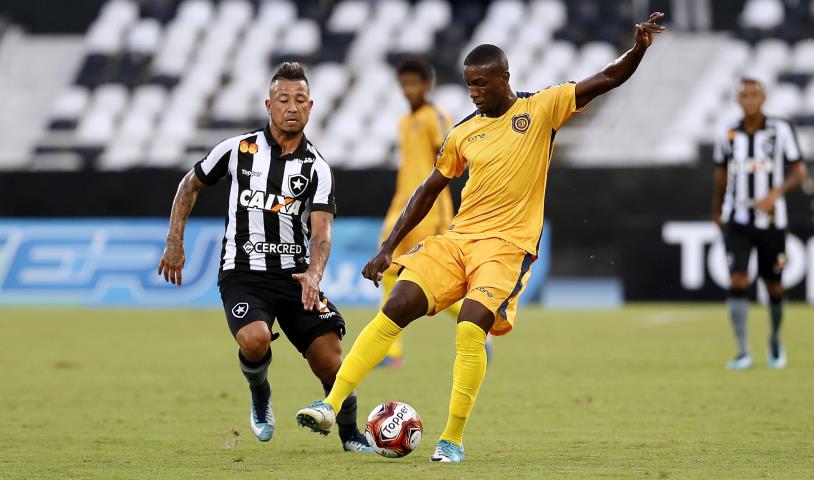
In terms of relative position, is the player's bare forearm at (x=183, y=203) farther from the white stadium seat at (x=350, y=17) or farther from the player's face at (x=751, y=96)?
the white stadium seat at (x=350, y=17)

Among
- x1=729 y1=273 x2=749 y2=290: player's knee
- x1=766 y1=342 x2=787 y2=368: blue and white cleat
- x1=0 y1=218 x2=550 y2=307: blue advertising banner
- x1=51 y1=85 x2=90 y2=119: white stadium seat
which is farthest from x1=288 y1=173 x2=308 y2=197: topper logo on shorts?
x1=51 y1=85 x2=90 y2=119: white stadium seat

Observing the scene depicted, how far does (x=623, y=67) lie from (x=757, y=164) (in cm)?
584

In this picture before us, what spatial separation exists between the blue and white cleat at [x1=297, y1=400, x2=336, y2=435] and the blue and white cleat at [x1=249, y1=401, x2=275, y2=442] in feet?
2.97

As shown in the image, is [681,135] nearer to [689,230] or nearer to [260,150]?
[689,230]

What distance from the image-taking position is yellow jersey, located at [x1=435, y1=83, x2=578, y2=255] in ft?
22.4

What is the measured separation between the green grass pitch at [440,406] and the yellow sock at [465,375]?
0.23 m

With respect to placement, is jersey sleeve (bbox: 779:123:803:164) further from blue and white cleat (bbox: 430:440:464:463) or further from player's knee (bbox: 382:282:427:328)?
blue and white cleat (bbox: 430:440:464:463)

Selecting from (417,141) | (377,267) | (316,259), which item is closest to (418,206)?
(377,267)

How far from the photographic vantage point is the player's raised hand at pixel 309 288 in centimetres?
676

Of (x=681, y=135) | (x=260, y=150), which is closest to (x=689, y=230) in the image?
(x=681, y=135)

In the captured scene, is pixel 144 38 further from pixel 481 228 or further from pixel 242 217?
pixel 481 228

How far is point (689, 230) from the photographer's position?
61.0ft

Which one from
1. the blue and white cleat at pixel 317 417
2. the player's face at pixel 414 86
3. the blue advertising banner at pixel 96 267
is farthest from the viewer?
the blue advertising banner at pixel 96 267

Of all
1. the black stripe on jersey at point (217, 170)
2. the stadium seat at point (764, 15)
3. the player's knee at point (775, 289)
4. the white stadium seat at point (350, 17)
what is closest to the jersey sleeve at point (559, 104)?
the black stripe on jersey at point (217, 170)
